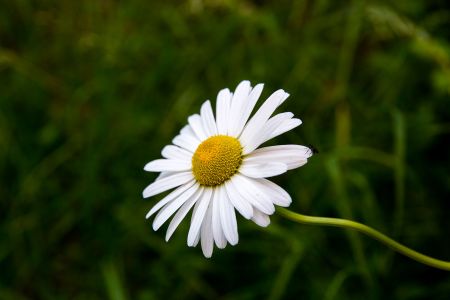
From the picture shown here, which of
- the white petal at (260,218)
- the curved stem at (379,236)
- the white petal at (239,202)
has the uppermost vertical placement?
the white petal at (239,202)

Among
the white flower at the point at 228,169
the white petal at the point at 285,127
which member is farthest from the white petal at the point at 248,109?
the white petal at the point at 285,127

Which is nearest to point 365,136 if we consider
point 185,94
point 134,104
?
point 185,94

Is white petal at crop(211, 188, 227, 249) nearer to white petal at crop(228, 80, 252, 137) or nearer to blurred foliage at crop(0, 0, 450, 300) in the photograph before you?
white petal at crop(228, 80, 252, 137)

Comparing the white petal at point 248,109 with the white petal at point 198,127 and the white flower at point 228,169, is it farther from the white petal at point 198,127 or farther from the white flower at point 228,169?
the white petal at point 198,127

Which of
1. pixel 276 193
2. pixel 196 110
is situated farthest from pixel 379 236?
pixel 196 110

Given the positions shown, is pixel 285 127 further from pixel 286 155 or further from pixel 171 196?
pixel 171 196

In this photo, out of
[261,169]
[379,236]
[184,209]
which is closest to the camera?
[379,236]
